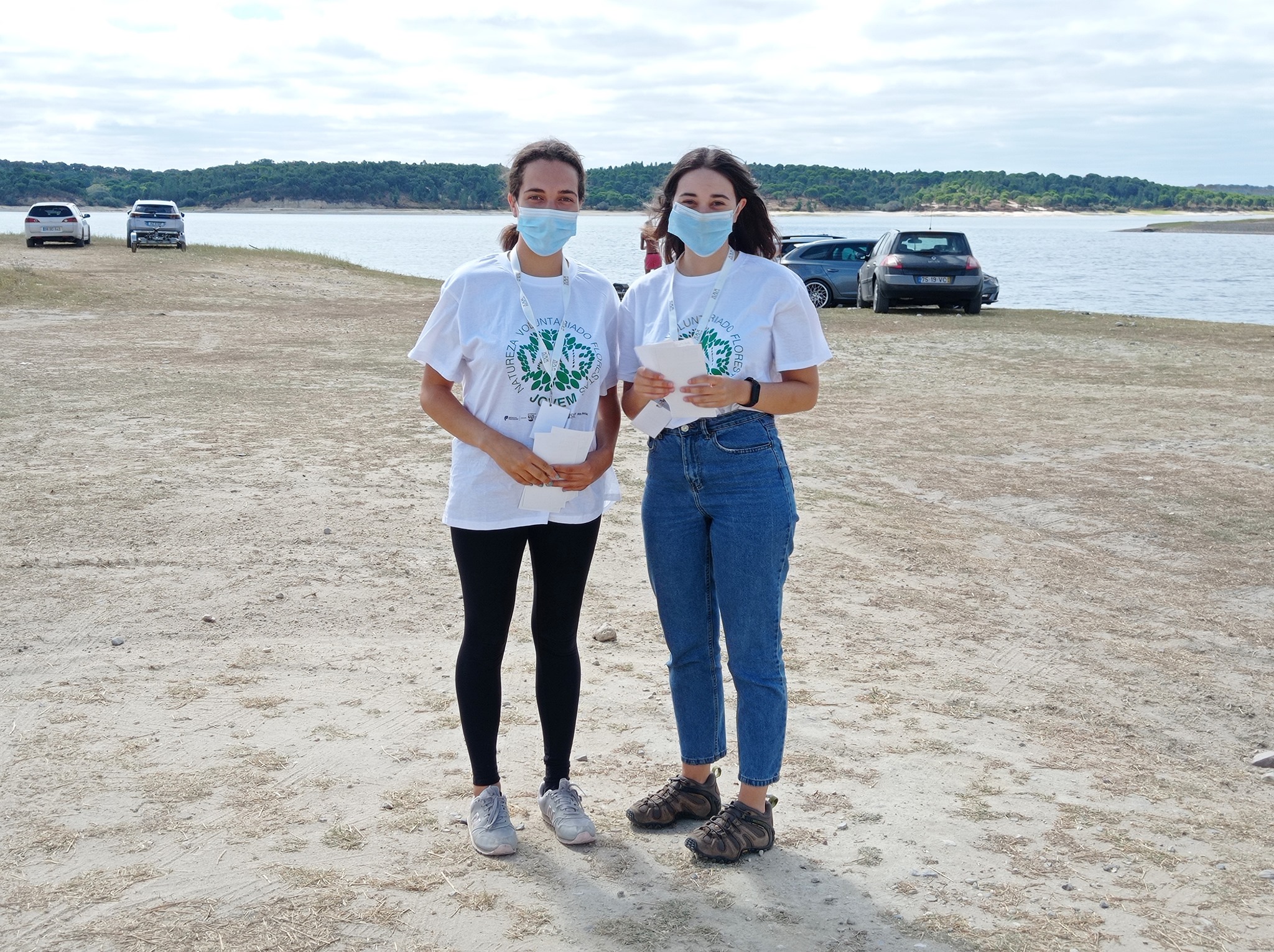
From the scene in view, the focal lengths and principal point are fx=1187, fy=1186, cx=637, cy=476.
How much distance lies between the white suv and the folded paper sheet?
37.0 meters

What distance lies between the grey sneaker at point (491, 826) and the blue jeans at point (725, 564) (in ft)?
1.85

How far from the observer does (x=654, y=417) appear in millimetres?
3107

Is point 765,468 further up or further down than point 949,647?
further up

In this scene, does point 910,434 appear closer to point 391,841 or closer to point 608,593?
point 608,593

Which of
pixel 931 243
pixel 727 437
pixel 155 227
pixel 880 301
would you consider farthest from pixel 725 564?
pixel 155 227

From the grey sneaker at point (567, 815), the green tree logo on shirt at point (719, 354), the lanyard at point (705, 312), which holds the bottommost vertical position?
the grey sneaker at point (567, 815)

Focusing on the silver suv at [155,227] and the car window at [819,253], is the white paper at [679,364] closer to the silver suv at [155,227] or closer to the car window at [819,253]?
the car window at [819,253]

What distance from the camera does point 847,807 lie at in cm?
355

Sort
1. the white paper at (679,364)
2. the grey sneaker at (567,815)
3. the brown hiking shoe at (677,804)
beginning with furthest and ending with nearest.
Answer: the brown hiking shoe at (677,804)
the grey sneaker at (567,815)
the white paper at (679,364)

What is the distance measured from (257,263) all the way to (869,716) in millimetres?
28485

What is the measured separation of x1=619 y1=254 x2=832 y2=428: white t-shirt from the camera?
10.2 feet

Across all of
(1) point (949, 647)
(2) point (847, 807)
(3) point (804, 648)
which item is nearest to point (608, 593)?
(3) point (804, 648)

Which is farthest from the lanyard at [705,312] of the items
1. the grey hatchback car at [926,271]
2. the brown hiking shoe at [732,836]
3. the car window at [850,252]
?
the car window at [850,252]

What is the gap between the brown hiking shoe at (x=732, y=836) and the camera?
3207 mm
